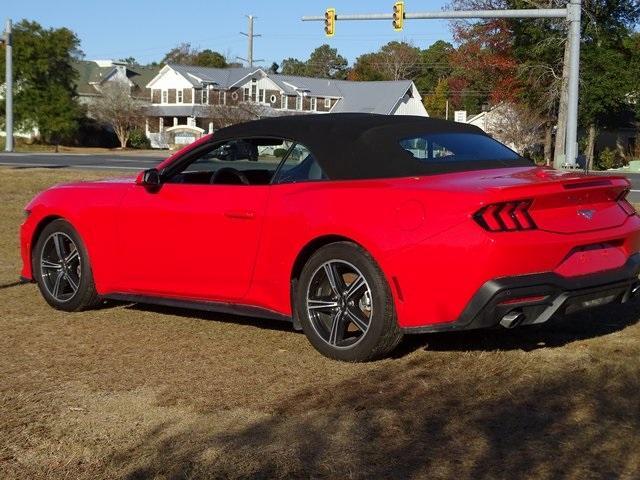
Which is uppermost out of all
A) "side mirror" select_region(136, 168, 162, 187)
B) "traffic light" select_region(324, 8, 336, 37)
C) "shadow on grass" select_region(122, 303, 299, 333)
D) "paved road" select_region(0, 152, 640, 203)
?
"traffic light" select_region(324, 8, 336, 37)

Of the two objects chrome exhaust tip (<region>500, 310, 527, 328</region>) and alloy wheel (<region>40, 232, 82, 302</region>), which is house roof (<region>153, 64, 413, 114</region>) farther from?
chrome exhaust tip (<region>500, 310, 527, 328</region>)

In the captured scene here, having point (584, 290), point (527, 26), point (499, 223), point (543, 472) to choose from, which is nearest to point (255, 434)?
point (543, 472)

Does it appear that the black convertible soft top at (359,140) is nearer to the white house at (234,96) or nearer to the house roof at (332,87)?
the white house at (234,96)

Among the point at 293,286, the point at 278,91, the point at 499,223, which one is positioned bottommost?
the point at 293,286

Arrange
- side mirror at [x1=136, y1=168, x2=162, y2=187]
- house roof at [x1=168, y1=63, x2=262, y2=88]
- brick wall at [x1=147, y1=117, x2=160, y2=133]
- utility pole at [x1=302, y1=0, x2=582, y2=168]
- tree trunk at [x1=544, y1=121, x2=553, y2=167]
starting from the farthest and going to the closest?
1. brick wall at [x1=147, y1=117, x2=160, y2=133]
2. house roof at [x1=168, y1=63, x2=262, y2=88]
3. tree trunk at [x1=544, y1=121, x2=553, y2=167]
4. utility pole at [x1=302, y1=0, x2=582, y2=168]
5. side mirror at [x1=136, y1=168, x2=162, y2=187]

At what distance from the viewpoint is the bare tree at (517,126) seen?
54.6 meters

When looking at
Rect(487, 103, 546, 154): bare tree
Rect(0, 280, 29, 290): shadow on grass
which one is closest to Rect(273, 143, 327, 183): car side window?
Rect(0, 280, 29, 290): shadow on grass

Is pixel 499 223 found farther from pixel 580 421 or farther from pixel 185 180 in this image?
pixel 185 180

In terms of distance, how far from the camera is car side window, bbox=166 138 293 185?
6324mm

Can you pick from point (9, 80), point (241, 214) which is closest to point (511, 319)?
point (241, 214)

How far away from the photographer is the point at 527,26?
167 ft

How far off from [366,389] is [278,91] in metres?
82.0

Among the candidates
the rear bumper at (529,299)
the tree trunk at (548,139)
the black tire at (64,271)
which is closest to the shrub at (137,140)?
the tree trunk at (548,139)

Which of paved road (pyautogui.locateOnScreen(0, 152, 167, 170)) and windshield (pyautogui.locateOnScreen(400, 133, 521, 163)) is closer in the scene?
windshield (pyautogui.locateOnScreen(400, 133, 521, 163))
